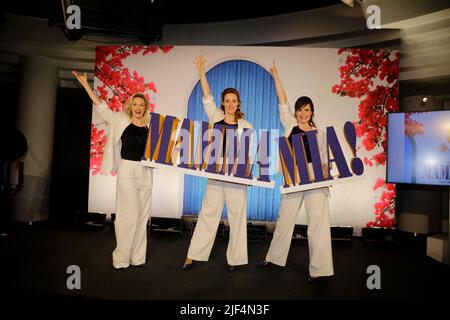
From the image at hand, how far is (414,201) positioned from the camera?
16.8 feet

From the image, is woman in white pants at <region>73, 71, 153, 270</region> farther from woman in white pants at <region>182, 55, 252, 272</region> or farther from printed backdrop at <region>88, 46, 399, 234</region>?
printed backdrop at <region>88, 46, 399, 234</region>

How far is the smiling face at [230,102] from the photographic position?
333 centimetres

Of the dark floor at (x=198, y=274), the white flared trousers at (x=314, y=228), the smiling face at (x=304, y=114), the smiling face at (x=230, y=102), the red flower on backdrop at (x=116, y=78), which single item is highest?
the red flower on backdrop at (x=116, y=78)

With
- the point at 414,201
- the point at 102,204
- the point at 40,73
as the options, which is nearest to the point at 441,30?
the point at 414,201

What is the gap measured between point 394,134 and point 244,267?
294 cm

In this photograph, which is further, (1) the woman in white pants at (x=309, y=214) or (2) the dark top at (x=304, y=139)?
(2) the dark top at (x=304, y=139)

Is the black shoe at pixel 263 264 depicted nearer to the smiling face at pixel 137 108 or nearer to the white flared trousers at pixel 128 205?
the white flared trousers at pixel 128 205

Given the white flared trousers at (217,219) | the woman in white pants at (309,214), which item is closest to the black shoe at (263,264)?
the woman in white pants at (309,214)

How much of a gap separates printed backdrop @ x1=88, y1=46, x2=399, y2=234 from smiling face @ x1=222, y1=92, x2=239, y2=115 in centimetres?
193

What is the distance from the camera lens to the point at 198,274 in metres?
3.19

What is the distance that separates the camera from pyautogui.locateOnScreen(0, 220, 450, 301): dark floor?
2740 mm

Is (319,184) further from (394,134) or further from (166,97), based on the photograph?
(166,97)

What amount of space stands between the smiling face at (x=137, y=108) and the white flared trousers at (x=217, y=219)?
1.04 meters

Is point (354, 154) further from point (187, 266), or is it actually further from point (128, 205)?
point (128, 205)
